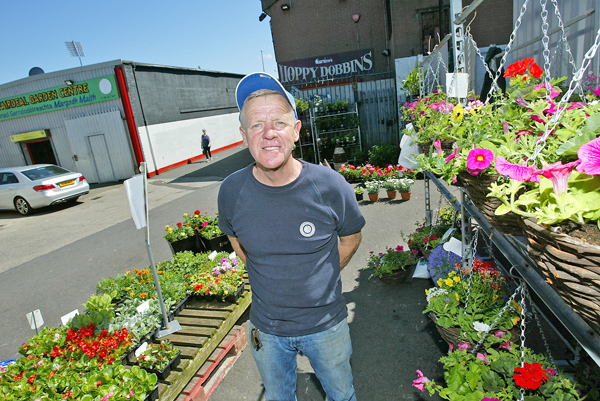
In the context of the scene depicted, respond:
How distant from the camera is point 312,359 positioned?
1.95 metres

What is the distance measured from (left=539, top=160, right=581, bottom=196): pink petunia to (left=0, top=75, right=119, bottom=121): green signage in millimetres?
16873

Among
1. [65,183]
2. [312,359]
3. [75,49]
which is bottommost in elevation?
[312,359]

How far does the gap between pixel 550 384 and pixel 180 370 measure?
255 centimetres

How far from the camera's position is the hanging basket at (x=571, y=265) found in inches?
30.2

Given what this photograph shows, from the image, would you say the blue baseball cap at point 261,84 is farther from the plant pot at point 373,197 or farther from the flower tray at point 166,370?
the plant pot at point 373,197

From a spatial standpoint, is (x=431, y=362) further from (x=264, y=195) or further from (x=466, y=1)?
(x=466, y=1)

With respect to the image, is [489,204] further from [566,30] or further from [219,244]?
[219,244]

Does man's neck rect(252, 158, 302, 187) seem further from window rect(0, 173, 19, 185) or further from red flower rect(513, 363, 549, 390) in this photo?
window rect(0, 173, 19, 185)

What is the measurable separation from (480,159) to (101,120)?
17299mm

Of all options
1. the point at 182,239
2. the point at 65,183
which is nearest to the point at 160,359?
the point at 182,239

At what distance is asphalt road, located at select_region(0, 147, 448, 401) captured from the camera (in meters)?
3.04

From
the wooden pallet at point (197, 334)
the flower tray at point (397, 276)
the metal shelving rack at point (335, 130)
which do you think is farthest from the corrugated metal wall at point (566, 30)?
the metal shelving rack at point (335, 130)

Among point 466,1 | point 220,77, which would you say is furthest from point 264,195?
point 220,77

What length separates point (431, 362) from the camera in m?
3.01
